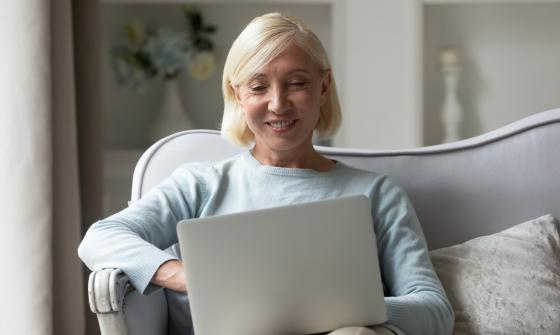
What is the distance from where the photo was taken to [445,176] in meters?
2.06

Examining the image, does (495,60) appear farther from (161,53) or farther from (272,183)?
(272,183)

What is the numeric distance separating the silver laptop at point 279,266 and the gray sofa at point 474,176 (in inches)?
25.1

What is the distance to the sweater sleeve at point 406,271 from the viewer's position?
5.27 feet

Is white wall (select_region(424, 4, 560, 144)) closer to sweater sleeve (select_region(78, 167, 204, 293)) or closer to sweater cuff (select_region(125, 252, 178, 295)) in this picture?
sweater sleeve (select_region(78, 167, 204, 293))

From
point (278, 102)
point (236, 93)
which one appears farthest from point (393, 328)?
point (236, 93)

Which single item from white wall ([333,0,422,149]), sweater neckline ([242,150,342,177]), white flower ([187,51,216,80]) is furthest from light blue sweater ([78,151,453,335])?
white flower ([187,51,216,80])

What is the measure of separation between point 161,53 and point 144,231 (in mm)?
1986

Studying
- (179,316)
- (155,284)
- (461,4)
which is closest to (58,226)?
(179,316)

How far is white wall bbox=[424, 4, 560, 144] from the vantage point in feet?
12.8

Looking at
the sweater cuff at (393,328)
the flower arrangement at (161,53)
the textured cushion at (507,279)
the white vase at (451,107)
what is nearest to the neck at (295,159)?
the textured cushion at (507,279)

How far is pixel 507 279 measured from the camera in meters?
1.84

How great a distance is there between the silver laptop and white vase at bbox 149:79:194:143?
2.31 m

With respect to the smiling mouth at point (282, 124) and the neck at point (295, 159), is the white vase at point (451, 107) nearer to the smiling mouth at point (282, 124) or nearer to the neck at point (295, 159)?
the neck at point (295, 159)

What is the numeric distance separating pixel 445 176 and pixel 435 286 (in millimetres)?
411
